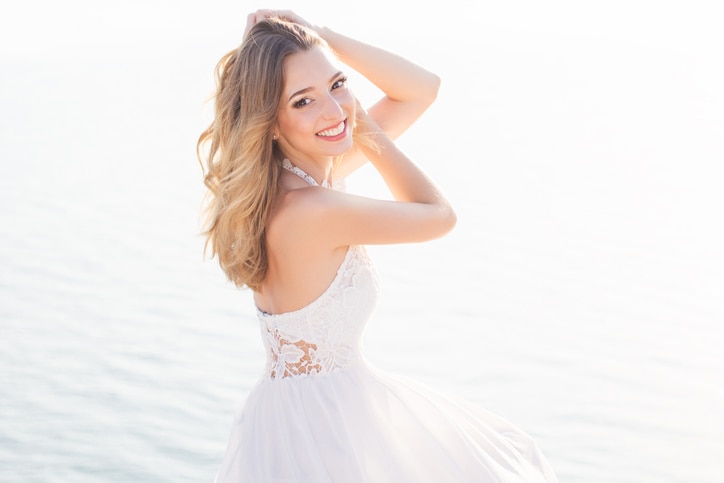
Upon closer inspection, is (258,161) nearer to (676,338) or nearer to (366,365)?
(366,365)

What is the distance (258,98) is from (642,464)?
296cm

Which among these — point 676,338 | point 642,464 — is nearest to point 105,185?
point 676,338

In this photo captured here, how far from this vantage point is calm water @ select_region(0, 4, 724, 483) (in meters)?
4.86

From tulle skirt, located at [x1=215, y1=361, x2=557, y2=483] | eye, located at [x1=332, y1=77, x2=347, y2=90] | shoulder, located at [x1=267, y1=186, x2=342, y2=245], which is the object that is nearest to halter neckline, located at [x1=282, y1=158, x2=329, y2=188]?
shoulder, located at [x1=267, y1=186, x2=342, y2=245]

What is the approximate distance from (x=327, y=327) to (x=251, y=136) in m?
0.48

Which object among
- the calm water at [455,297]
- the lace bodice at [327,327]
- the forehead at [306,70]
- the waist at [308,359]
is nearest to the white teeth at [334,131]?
the forehead at [306,70]

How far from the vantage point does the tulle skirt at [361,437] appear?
92.2 inches

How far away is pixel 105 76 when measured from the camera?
53.3 feet

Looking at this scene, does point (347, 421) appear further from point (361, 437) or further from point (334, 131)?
point (334, 131)

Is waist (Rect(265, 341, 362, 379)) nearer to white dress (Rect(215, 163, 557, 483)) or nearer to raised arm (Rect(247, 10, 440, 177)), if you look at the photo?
white dress (Rect(215, 163, 557, 483))

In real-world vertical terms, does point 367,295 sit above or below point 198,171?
below

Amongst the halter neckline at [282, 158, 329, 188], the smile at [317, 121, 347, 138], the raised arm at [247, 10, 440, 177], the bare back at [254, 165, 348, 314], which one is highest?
the raised arm at [247, 10, 440, 177]

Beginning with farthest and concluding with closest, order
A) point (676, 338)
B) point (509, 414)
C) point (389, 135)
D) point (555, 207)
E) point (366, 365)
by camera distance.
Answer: point (555, 207) < point (676, 338) < point (509, 414) < point (389, 135) < point (366, 365)

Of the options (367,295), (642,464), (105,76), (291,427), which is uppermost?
(105,76)
